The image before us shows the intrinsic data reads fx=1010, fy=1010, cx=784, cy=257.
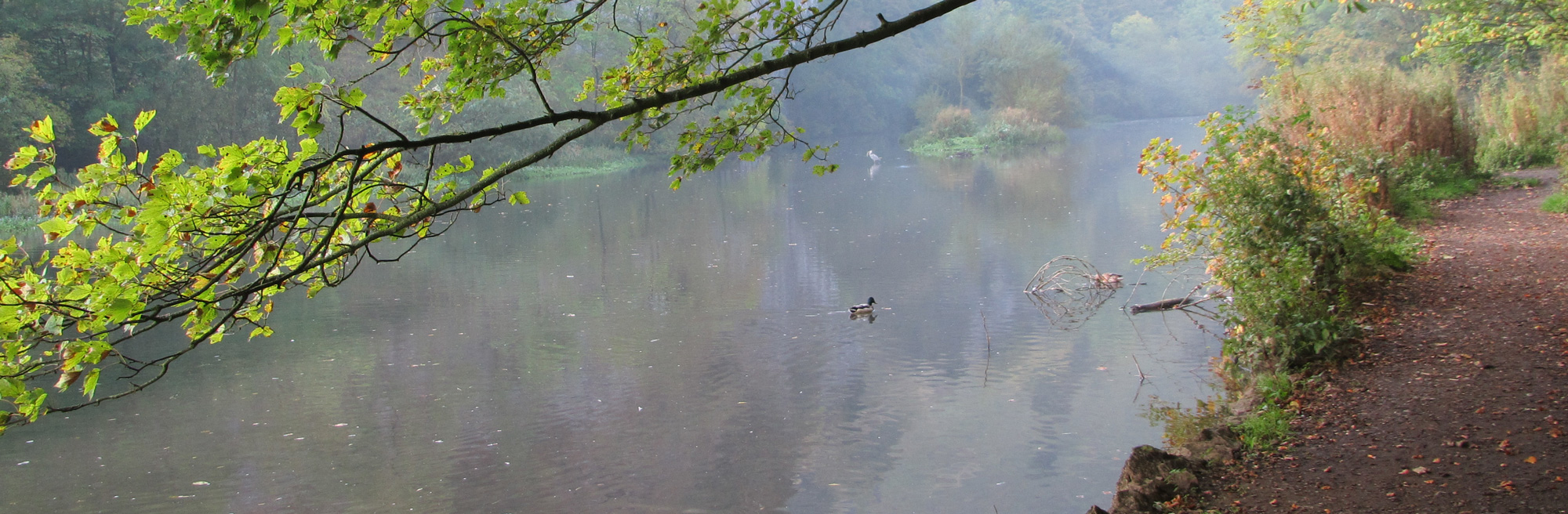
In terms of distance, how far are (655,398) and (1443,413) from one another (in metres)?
4.82

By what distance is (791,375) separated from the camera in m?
7.86

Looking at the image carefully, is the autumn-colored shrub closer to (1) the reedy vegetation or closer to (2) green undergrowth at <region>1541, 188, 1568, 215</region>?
(1) the reedy vegetation

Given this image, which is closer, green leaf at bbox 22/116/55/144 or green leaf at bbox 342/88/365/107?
green leaf at bbox 22/116/55/144

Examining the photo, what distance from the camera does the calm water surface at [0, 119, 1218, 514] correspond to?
580 centimetres

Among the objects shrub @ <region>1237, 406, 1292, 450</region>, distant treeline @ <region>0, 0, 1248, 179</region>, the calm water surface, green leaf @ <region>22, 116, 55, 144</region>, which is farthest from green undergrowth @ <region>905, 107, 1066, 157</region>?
green leaf @ <region>22, 116, 55, 144</region>

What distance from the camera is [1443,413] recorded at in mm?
4504

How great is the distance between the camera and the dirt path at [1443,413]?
12.3 feet

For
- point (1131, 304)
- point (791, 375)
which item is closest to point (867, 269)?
point (1131, 304)

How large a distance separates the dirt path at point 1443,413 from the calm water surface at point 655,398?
124 centimetres

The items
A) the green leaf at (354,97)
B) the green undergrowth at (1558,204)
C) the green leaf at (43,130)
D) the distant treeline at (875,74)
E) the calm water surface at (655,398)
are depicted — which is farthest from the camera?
the distant treeline at (875,74)

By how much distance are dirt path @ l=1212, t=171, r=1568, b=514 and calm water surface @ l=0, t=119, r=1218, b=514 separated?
4.06 ft

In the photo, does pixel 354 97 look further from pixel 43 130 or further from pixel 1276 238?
pixel 1276 238

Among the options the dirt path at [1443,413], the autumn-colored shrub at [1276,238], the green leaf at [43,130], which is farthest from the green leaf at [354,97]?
the autumn-colored shrub at [1276,238]

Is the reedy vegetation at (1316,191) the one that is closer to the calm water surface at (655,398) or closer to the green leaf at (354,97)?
the calm water surface at (655,398)
